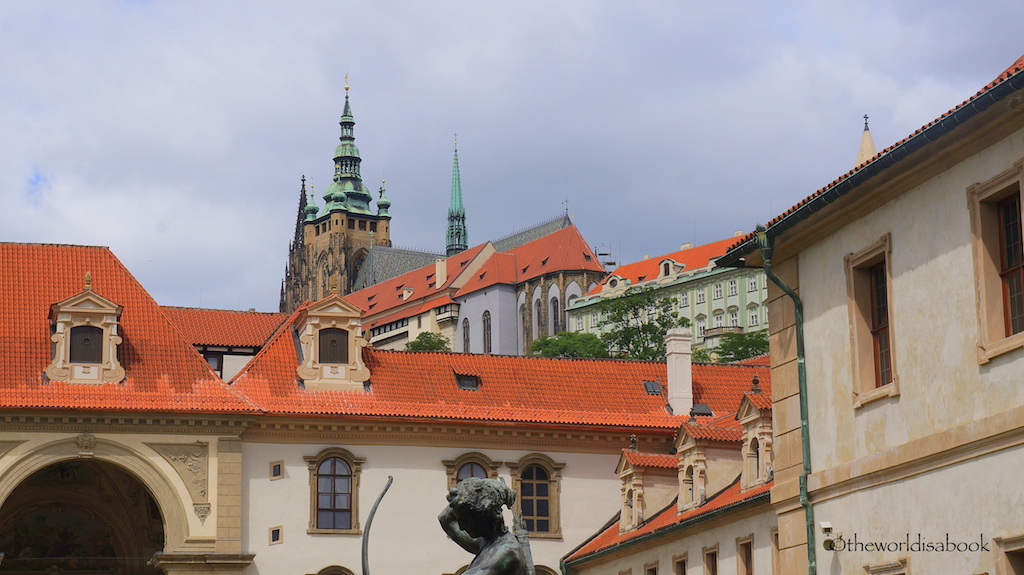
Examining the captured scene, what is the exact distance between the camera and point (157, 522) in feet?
148

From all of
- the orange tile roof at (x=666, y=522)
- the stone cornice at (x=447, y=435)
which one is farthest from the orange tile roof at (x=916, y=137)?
the stone cornice at (x=447, y=435)

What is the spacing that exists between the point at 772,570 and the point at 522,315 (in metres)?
107

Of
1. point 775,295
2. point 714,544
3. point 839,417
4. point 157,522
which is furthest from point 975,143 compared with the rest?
point 157,522

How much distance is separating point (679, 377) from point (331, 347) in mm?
9705

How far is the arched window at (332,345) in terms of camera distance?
4350 centimetres

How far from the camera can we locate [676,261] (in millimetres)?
136000

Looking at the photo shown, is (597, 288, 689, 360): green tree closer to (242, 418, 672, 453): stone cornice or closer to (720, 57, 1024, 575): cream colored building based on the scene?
(242, 418, 672, 453): stone cornice

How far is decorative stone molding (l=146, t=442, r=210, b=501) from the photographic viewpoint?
133 ft

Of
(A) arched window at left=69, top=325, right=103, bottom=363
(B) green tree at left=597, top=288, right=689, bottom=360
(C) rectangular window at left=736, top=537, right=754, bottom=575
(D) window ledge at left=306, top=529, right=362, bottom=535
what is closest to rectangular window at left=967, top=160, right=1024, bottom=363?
(C) rectangular window at left=736, top=537, right=754, bottom=575

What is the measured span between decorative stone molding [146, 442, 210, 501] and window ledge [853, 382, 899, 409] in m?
22.7

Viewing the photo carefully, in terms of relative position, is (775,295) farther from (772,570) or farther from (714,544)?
(714,544)

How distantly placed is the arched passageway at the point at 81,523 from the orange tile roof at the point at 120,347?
4.10 meters

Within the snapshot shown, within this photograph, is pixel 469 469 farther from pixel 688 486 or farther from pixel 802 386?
pixel 802 386

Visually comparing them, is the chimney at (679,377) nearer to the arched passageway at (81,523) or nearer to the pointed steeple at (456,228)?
the arched passageway at (81,523)
